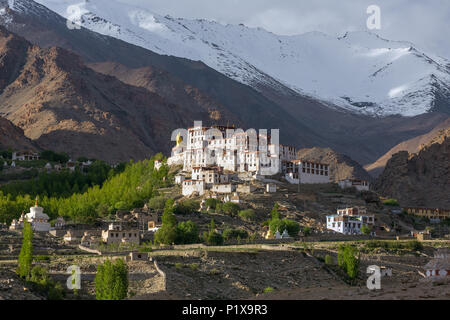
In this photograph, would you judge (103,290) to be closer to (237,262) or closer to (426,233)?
(237,262)

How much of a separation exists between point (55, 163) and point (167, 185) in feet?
127

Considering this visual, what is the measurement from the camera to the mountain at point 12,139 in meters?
167

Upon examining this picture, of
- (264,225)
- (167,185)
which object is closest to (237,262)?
(264,225)

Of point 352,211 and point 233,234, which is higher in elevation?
point 352,211

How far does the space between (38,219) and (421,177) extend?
→ 81.6 meters

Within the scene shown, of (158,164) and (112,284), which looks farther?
(158,164)

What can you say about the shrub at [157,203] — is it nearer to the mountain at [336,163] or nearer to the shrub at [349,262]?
the shrub at [349,262]

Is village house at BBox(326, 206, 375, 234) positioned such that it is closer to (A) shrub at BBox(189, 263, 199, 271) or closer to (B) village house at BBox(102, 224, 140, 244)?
(B) village house at BBox(102, 224, 140, 244)

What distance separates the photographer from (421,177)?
151 m

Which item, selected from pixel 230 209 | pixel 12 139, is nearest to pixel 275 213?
pixel 230 209

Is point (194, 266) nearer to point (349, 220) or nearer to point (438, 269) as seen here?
point (438, 269)

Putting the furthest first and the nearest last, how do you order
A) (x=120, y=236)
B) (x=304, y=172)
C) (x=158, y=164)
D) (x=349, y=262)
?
(x=158, y=164) → (x=304, y=172) → (x=120, y=236) → (x=349, y=262)

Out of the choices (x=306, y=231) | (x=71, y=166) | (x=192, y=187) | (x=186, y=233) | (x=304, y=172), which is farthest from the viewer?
(x=71, y=166)

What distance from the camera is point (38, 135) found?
188 m
